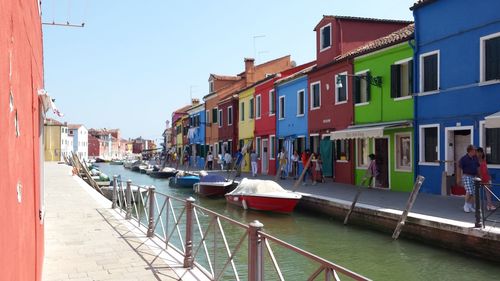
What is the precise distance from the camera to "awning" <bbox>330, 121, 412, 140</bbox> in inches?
640

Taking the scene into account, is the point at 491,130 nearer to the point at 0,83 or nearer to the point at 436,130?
the point at 436,130

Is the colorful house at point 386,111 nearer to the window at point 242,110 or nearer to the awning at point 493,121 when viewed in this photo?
the awning at point 493,121

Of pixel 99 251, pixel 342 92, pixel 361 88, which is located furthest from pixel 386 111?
pixel 99 251

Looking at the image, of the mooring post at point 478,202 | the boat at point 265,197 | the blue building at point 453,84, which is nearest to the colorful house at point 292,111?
the boat at point 265,197

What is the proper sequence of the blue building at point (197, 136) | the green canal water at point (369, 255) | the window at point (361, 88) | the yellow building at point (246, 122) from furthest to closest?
the blue building at point (197, 136)
the yellow building at point (246, 122)
the window at point (361, 88)
the green canal water at point (369, 255)

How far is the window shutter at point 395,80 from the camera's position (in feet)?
55.0

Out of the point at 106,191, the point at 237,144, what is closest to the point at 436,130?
the point at 106,191

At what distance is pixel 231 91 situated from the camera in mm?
38719

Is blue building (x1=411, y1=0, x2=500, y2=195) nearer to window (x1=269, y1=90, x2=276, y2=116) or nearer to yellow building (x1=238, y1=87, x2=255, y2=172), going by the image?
window (x1=269, y1=90, x2=276, y2=116)

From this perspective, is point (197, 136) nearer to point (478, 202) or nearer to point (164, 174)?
point (164, 174)

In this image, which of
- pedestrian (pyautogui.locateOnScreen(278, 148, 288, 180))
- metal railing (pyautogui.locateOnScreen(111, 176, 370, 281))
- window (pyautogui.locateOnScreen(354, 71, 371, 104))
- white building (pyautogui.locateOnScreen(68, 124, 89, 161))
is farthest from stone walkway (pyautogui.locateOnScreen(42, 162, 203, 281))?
white building (pyautogui.locateOnScreen(68, 124, 89, 161))

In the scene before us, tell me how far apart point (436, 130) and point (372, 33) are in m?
8.81

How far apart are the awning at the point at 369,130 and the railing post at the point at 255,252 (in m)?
12.7

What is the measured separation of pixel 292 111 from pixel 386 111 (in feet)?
27.7
